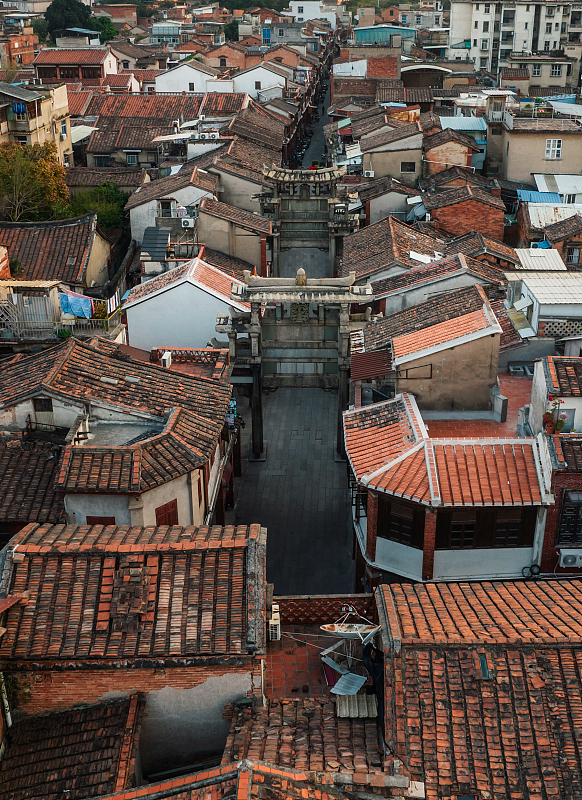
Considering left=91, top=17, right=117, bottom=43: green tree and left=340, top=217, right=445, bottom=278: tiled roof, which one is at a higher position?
left=91, top=17, right=117, bottom=43: green tree

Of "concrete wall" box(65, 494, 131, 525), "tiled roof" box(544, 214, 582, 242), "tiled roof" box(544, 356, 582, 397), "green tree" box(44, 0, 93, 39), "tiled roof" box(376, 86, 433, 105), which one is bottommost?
"concrete wall" box(65, 494, 131, 525)

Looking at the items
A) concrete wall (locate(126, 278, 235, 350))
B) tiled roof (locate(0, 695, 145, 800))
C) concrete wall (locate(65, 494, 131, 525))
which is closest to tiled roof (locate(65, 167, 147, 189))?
concrete wall (locate(126, 278, 235, 350))

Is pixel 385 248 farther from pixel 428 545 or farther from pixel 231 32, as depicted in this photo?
pixel 231 32

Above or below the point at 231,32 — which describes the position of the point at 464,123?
below

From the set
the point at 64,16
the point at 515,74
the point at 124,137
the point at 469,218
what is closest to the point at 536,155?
the point at 469,218

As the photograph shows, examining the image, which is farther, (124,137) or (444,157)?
(124,137)

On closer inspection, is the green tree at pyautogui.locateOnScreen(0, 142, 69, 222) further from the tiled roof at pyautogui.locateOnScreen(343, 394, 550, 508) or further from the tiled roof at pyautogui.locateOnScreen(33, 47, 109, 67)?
the tiled roof at pyautogui.locateOnScreen(33, 47, 109, 67)

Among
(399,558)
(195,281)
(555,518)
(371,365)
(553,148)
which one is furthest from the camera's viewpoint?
(553,148)
